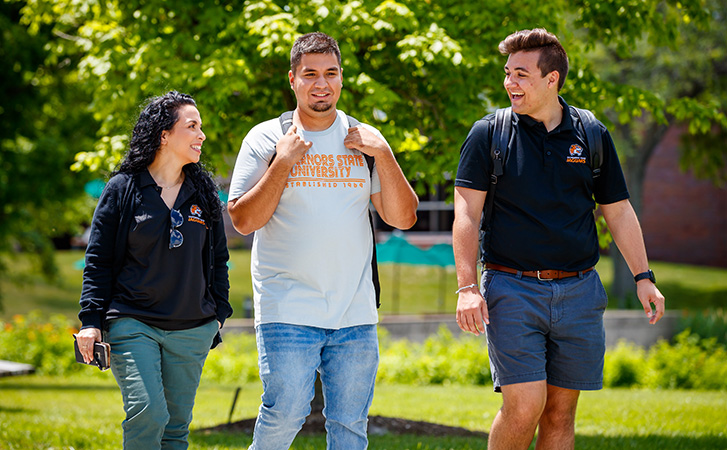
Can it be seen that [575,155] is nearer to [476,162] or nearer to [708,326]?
[476,162]

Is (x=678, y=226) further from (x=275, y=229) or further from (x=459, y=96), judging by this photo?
(x=275, y=229)

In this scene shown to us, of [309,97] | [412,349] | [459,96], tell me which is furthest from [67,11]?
[412,349]

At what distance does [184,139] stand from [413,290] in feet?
86.2

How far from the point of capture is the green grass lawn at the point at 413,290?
27.4 metres

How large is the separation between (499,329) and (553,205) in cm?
64

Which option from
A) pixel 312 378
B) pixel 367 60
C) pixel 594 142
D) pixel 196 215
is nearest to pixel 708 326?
pixel 367 60

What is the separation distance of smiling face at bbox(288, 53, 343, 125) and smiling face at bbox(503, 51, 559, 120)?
0.85 meters

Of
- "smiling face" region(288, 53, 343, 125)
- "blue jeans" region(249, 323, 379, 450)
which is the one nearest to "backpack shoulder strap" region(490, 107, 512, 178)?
"smiling face" region(288, 53, 343, 125)

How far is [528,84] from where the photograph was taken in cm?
403

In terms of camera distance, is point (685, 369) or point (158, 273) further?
point (685, 369)

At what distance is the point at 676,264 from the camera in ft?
113

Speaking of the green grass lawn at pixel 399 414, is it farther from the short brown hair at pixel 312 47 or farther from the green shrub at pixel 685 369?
the short brown hair at pixel 312 47

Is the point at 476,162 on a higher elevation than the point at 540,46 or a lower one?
lower

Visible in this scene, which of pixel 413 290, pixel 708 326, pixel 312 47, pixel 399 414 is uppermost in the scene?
pixel 312 47
